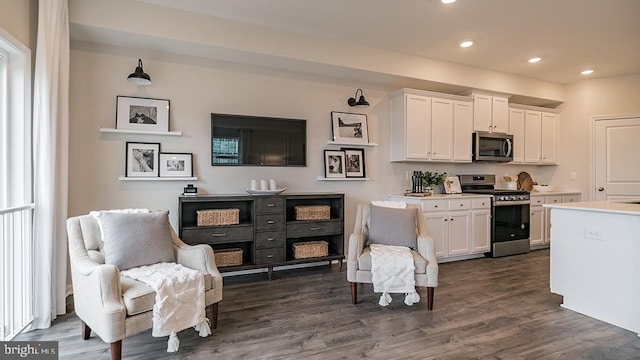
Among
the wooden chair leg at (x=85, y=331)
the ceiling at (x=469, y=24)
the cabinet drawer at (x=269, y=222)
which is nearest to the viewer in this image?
the wooden chair leg at (x=85, y=331)

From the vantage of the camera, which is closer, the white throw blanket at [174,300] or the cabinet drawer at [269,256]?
the white throw blanket at [174,300]

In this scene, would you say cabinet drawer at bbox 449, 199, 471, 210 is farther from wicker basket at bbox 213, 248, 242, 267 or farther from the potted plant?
wicker basket at bbox 213, 248, 242, 267

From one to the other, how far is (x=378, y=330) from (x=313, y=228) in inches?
62.0

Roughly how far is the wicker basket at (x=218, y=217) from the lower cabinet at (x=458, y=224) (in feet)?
7.34

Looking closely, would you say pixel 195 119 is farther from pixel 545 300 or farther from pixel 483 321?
pixel 545 300

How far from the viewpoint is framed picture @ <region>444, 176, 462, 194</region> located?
4.83 meters

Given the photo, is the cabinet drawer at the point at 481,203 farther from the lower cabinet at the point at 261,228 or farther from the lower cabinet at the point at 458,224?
the lower cabinet at the point at 261,228

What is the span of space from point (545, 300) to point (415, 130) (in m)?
2.42

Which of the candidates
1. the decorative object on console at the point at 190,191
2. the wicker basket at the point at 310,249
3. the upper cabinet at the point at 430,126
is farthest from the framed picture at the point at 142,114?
the upper cabinet at the point at 430,126

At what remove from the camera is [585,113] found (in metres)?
5.33

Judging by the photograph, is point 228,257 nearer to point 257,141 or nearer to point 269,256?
point 269,256

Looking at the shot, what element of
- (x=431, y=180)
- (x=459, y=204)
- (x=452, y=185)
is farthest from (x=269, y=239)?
(x=452, y=185)

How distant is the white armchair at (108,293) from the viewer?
1880 mm

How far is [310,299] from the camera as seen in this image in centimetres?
307
